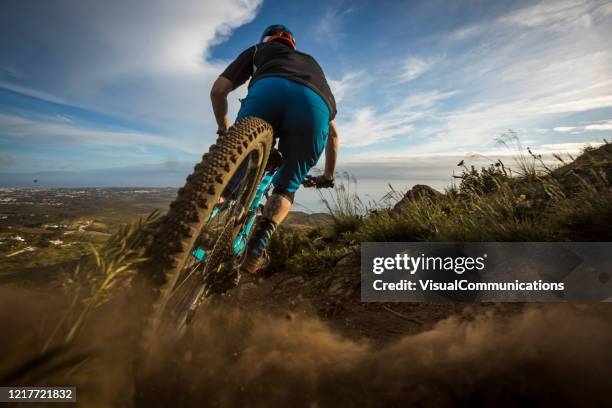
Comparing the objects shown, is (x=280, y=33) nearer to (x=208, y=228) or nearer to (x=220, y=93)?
(x=220, y=93)

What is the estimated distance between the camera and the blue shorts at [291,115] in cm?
235

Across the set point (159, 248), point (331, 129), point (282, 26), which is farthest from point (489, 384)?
point (282, 26)

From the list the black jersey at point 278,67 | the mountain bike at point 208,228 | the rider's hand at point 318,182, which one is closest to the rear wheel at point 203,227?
the mountain bike at point 208,228

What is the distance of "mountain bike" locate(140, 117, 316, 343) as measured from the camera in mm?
1382

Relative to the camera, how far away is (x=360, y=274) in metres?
3.60

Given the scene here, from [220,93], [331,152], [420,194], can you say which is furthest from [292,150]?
[420,194]

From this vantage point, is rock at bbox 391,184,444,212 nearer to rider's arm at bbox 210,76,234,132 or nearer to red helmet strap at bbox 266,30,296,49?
red helmet strap at bbox 266,30,296,49

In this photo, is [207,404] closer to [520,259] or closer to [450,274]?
[450,274]

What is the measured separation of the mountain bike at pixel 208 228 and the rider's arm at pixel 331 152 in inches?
44.4

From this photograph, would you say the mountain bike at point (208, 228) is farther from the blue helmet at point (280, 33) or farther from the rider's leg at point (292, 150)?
the blue helmet at point (280, 33)

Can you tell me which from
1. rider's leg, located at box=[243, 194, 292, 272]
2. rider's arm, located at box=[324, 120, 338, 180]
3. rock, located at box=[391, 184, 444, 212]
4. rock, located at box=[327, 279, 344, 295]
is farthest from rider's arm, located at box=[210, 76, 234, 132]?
rock, located at box=[391, 184, 444, 212]

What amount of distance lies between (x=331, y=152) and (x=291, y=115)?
1340 mm

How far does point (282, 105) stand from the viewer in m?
2.38

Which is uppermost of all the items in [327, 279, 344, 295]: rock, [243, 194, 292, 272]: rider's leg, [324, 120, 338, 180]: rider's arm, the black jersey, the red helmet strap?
the red helmet strap
